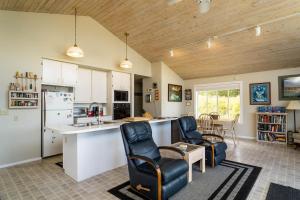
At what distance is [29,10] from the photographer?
12.6ft

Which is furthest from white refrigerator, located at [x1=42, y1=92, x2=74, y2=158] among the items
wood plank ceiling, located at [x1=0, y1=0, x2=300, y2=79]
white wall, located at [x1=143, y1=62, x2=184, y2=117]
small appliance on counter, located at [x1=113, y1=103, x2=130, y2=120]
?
white wall, located at [x1=143, y1=62, x2=184, y2=117]

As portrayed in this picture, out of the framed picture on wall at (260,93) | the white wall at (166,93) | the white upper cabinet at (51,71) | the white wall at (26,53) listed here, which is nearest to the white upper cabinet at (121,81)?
the white wall at (26,53)

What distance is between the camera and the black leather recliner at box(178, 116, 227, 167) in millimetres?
3400

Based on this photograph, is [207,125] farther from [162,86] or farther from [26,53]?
[26,53]

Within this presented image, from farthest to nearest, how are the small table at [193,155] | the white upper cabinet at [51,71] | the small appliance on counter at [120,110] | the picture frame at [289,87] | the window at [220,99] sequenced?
the window at [220,99]
the small appliance on counter at [120,110]
the picture frame at [289,87]
the white upper cabinet at [51,71]
the small table at [193,155]

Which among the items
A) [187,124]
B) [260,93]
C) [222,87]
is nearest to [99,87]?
[187,124]

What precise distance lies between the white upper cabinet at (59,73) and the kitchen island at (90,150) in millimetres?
1787

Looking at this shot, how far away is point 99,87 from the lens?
5547 millimetres

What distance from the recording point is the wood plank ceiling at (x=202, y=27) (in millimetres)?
3598

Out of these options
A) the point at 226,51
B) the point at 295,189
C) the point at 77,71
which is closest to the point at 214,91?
the point at 226,51

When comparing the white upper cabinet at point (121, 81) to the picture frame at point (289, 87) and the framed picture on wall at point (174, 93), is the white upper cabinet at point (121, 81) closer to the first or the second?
the framed picture on wall at point (174, 93)

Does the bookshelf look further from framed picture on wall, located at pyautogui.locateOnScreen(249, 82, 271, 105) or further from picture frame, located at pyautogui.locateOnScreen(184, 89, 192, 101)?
picture frame, located at pyautogui.locateOnScreen(184, 89, 192, 101)

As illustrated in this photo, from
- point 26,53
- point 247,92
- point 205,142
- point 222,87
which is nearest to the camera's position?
point 205,142

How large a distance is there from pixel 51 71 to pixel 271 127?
675 cm
